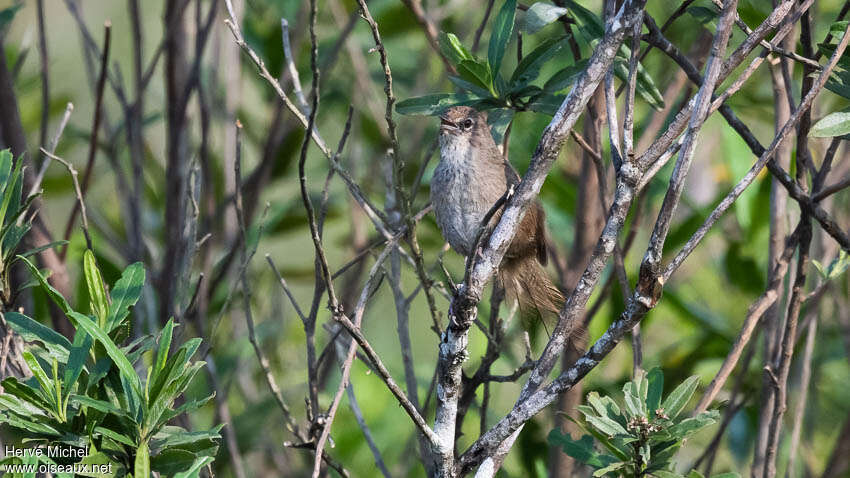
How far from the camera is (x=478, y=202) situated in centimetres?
336

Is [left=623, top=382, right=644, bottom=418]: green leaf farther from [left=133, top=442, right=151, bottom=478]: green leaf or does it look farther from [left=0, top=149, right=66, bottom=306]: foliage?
[left=0, top=149, right=66, bottom=306]: foliage

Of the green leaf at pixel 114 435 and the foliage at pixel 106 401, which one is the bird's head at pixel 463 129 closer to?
the foliage at pixel 106 401

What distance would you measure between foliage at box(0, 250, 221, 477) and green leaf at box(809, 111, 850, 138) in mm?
1552

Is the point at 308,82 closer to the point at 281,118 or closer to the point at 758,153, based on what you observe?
the point at 281,118

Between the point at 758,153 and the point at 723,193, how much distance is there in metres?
1.52

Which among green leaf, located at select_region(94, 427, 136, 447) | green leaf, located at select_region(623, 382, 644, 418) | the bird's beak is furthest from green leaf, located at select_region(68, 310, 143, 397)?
the bird's beak

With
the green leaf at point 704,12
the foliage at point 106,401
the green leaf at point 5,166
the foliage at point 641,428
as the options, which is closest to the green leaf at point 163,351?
the foliage at point 106,401

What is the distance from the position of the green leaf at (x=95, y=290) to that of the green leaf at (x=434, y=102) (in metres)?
0.94

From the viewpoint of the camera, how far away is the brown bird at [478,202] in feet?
10.8

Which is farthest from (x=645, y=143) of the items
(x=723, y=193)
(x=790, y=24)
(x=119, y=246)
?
(x=119, y=246)

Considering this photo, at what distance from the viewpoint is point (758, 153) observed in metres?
2.37

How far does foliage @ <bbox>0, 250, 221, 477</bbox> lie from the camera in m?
1.82

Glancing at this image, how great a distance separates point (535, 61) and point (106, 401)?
1439 mm

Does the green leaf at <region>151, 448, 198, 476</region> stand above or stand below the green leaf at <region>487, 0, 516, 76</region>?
below
